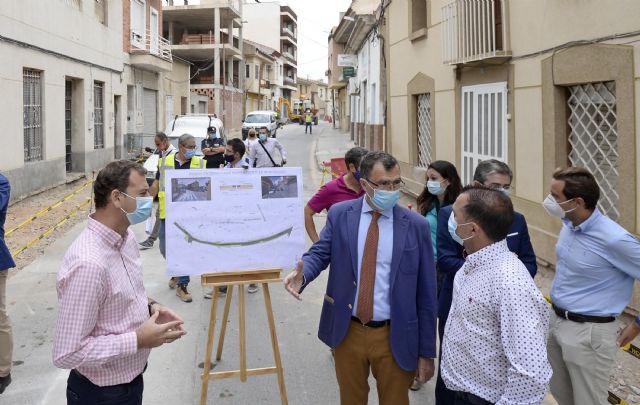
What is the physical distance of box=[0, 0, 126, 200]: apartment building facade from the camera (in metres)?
12.1

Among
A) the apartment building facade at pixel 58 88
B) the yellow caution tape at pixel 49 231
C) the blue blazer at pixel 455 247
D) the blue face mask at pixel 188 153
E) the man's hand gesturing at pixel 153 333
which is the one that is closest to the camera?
the man's hand gesturing at pixel 153 333

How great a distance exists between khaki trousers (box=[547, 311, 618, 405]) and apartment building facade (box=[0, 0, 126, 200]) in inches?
453

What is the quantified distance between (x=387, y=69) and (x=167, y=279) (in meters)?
9.93

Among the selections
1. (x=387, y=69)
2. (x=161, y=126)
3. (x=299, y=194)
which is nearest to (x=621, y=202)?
(x=299, y=194)

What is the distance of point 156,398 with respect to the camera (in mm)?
4379

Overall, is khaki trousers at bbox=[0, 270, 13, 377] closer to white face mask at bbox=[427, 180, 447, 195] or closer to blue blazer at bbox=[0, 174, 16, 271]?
blue blazer at bbox=[0, 174, 16, 271]

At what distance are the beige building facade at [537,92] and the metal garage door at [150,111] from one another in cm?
1454

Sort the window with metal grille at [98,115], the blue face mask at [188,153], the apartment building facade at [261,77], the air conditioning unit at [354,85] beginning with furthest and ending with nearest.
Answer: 1. the apartment building facade at [261,77]
2. the air conditioning unit at [354,85]
3. the window with metal grille at [98,115]
4. the blue face mask at [188,153]

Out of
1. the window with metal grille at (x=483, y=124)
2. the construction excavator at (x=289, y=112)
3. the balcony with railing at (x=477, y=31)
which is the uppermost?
the construction excavator at (x=289, y=112)

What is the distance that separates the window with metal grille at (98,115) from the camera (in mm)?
18031

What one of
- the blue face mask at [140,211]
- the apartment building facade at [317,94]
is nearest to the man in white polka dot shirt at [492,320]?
the blue face mask at [140,211]

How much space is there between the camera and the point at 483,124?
9.67m

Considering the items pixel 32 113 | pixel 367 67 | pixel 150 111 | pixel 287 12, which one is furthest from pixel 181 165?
pixel 287 12

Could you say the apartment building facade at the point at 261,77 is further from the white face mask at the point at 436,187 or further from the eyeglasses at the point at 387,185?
the eyeglasses at the point at 387,185
